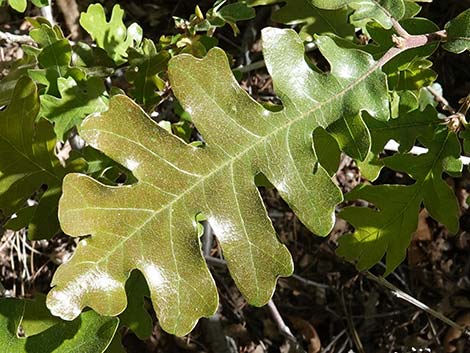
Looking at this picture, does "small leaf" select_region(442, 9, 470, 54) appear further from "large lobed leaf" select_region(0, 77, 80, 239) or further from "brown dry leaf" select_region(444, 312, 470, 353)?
"brown dry leaf" select_region(444, 312, 470, 353)

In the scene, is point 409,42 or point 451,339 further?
point 451,339

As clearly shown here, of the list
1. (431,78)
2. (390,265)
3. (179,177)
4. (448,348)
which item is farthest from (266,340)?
(179,177)

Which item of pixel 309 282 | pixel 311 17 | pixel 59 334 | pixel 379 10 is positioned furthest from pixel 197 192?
pixel 309 282

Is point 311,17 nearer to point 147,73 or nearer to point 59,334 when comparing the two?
point 147,73

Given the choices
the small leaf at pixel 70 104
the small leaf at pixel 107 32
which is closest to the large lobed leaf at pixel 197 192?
the small leaf at pixel 70 104

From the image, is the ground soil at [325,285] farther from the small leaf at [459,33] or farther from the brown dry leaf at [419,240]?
the small leaf at [459,33]

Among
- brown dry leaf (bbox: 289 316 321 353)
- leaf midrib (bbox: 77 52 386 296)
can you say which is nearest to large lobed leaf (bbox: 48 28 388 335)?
leaf midrib (bbox: 77 52 386 296)
